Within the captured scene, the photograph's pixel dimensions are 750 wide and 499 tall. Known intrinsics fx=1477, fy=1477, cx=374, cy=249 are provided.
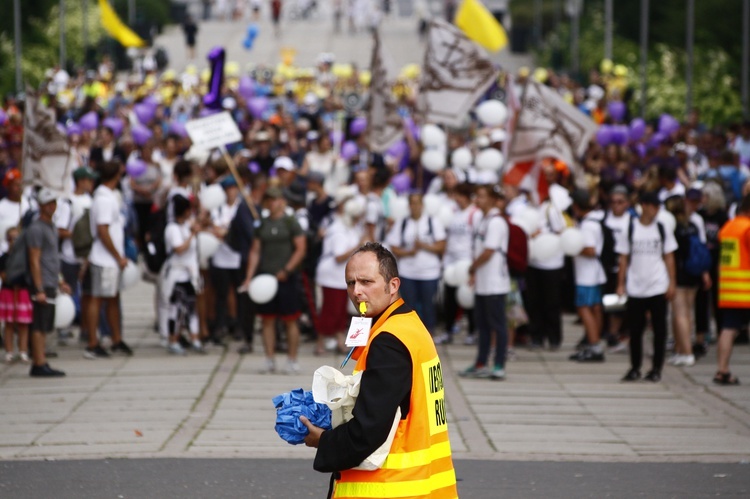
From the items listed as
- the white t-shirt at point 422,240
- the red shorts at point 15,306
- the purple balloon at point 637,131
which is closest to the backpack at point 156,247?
the red shorts at point 15,306

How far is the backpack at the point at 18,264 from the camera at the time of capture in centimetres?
1337

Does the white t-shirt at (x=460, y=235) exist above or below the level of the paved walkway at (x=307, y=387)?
above

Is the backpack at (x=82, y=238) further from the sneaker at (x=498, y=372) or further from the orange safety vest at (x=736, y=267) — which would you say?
the orange safety vest at (x=736, y=267)

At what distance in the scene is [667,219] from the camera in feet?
46.1

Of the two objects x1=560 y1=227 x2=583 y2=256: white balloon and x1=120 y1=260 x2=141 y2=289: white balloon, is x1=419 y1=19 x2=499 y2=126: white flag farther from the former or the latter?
x1=120 y1=260 x2=141 y2=289: white balloon

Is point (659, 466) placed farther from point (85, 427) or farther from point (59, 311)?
point (59, 311)

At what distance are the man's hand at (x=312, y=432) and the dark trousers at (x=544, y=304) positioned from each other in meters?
9.85

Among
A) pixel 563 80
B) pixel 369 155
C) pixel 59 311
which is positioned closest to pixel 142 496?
pixel 59 311

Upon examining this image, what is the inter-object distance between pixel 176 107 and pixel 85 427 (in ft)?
68.8

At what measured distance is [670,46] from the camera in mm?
40875

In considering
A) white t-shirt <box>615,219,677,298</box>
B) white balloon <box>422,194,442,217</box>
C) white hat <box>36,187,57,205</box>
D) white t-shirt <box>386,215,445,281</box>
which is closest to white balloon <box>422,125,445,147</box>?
white balloon <box>422,194,442,217</box>

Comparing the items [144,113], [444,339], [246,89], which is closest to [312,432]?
[444,339]

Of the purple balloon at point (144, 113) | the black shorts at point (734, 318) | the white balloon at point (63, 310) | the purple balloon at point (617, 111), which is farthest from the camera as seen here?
the purple balloon at point (144, 113)

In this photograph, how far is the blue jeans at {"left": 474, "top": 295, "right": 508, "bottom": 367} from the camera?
13.6m
